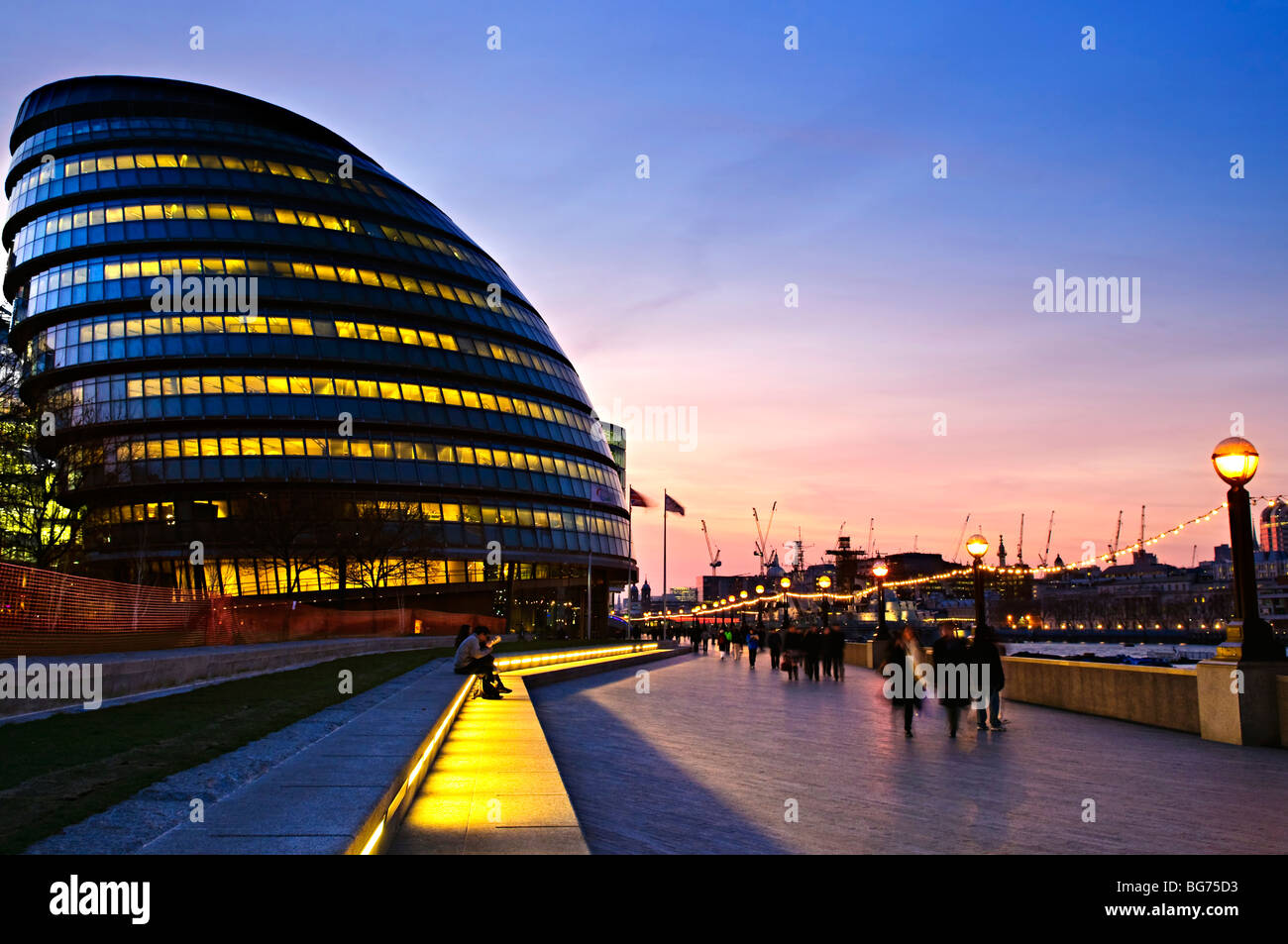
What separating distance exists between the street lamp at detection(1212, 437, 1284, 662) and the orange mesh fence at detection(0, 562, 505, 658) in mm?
23447

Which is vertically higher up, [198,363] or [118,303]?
[118,303]

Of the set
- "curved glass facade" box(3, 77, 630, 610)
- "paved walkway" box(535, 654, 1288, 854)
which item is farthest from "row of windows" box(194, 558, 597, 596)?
"paved walkway" box(535, 654, 1288, 854)

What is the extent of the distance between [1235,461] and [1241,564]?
1905 mm

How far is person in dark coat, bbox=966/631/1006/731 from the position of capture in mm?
20817

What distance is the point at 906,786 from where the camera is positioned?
13.4 m

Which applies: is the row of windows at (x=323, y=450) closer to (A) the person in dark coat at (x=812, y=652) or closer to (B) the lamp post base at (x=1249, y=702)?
(A) the person in dark coat at (x=812, y=652)

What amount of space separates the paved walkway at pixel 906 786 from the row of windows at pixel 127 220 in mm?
72640

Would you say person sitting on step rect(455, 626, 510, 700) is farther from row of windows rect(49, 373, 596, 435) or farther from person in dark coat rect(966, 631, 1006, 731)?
row of windows rect(49, 373, 596, 435)

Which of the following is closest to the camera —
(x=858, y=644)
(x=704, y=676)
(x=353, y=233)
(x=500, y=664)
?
(x=500, y=664)
